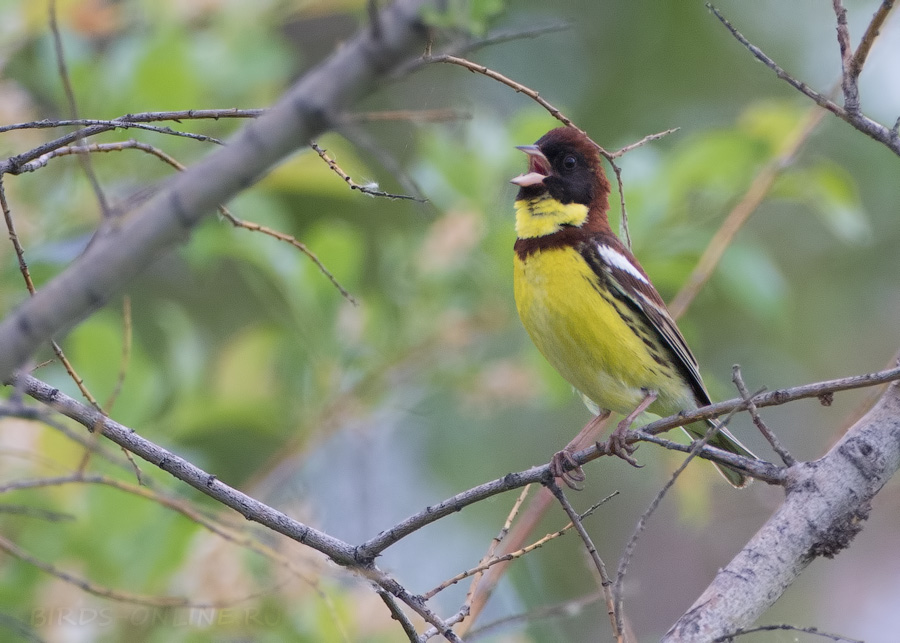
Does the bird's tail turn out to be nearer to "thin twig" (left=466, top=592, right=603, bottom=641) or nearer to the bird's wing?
the bird's wing

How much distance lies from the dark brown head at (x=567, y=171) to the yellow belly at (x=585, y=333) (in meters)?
0.42

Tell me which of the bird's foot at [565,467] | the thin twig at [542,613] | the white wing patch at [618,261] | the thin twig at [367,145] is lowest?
the thin twig at [542,613]

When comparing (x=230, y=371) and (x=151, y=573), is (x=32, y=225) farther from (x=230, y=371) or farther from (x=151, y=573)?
(x=151, y=573)

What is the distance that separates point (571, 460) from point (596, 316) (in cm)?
71

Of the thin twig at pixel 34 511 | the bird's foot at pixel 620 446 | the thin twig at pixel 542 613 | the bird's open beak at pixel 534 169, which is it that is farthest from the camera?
the bird's open beak at pixel 534 169

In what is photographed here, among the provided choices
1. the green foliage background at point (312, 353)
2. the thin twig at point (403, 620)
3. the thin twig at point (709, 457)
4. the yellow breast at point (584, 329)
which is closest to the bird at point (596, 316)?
the yellow breast at point (584, 329)

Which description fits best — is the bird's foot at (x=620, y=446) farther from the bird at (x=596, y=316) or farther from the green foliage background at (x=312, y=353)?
the green foliage background at (x=312, y=353)

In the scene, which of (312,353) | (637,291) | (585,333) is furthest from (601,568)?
(312,353)

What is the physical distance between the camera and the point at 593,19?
381 inches

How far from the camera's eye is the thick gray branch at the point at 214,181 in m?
1.25

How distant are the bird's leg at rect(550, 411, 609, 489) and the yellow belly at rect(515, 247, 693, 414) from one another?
0.88 feet

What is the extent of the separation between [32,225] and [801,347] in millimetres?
6719

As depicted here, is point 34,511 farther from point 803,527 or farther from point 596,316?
point 596,316

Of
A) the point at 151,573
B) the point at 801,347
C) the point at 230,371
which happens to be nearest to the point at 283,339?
the point at 230,371
